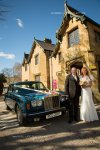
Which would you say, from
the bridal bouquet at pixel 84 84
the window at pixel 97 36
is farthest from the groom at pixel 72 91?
the window at pixel 97 36

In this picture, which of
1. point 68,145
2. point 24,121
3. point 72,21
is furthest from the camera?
point 72,21

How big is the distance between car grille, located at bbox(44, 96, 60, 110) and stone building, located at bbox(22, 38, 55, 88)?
14314 mm

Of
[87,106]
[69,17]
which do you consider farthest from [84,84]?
[69,17]

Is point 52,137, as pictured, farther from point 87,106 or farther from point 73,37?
point 73,37

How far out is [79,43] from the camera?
12016mm

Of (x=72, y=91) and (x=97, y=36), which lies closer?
(x=72, y=91)

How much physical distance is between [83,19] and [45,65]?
36.1 feet

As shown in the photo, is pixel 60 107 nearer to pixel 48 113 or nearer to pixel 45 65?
pixel 48 113

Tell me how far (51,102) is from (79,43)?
7.22 m

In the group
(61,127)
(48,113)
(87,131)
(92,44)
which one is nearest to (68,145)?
(87,131)

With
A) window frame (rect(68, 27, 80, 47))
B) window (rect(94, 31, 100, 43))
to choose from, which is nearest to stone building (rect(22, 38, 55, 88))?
window frame (rect(68, 27, 80, 47))

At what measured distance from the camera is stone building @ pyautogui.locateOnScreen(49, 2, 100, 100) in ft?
36.0

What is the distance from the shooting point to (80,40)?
1188 cm

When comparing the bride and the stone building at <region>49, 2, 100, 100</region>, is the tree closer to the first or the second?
the stone building at <region>49, 2, 100, 100</region>
